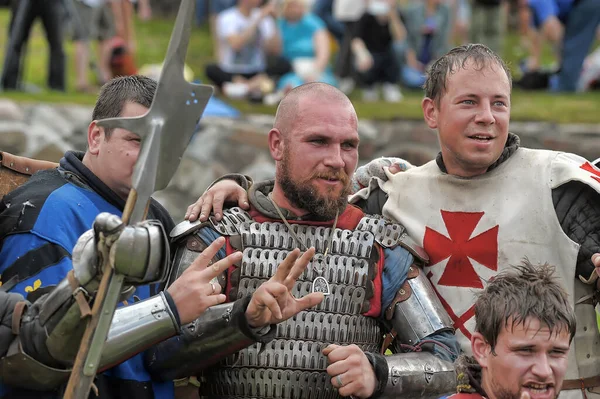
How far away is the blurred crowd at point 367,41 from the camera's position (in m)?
12.5

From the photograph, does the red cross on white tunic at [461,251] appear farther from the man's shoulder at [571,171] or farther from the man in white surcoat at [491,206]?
the man's shoulder at [571,171]

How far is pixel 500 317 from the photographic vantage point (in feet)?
12.8

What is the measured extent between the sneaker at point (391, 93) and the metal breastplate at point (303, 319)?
8.99 m

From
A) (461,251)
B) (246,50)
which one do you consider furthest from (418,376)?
(246,50)

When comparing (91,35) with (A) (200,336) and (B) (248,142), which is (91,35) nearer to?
(B) (248,142)

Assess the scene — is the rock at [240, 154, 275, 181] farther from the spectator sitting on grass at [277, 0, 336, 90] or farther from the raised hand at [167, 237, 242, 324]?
the raised hand at [167, 237, 242, 324]

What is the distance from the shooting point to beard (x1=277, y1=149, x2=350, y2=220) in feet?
15.1

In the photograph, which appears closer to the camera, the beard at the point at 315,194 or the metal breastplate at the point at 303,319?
the metal breastplate at the point at 303,319

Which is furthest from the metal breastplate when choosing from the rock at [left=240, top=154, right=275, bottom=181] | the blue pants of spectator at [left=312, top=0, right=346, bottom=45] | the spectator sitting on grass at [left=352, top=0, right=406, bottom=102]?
the blue pants of spectator at [left=312, top=0, right=346, bottom=45]

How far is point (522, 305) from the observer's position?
Answer: 3.89 m

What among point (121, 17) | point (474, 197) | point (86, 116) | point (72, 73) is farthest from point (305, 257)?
point (72, 73)

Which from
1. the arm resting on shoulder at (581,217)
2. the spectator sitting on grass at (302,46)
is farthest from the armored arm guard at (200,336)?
the spectator sitting on grass at (302,46)

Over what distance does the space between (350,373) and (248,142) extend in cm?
789

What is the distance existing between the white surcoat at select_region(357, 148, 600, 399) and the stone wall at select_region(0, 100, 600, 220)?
6.98m
